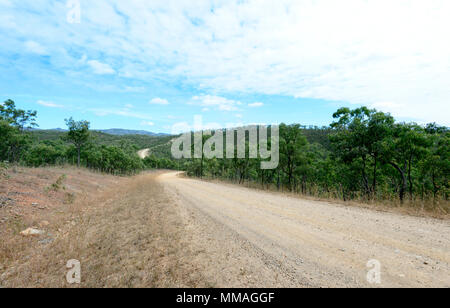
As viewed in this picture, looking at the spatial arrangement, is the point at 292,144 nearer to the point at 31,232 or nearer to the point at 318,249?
the point at 318,249

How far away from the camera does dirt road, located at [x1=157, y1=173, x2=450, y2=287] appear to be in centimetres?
315

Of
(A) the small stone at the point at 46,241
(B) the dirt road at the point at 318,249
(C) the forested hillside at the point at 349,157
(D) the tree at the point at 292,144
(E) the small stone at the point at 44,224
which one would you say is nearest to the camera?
(B) the dirt road at the point at 318,249

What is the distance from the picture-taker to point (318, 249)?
425 centimetres

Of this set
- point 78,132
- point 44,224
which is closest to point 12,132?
point 78,132

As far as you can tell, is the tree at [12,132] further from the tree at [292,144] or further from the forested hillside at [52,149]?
the tree at [292,144]

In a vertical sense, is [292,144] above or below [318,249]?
above

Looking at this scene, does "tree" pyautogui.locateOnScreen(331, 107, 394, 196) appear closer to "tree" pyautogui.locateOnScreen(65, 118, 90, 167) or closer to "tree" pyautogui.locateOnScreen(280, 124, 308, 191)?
"tree" pyautogui.locateOnScreen(280, 124, 308, 191)

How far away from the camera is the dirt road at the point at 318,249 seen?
10.3 feet

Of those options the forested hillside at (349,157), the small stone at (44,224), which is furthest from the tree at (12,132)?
the small stone at (44,224)

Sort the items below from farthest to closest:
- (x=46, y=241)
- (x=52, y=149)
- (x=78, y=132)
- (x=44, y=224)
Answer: (x=52, y=149) < (x=78, y=132) < (x=44, y=224) < (x=46, y=241)

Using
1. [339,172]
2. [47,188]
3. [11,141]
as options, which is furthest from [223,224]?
[11,141]

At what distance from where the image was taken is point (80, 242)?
5438 millimetres
